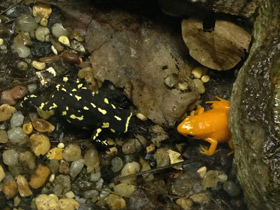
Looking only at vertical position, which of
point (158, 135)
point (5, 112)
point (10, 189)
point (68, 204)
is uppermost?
point (158, 135)

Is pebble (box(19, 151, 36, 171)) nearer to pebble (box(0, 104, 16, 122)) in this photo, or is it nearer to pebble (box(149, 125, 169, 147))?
pebble (box(0, 104, 16, 122))

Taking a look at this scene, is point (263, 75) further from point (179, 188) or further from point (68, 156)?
point (68, 156)

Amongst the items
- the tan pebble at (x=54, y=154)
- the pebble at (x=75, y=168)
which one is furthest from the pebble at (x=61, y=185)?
the tan pebble at (x=54, y=154)

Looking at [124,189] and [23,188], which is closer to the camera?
[23,188]

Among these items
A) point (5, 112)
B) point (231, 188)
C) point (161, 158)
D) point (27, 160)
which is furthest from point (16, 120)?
point (231, 188)

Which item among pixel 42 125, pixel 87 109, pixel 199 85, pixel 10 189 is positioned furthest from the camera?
pixel 199 85

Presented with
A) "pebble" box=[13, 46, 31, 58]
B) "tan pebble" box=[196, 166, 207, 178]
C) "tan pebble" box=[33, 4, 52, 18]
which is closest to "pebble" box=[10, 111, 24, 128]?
"pebble" box=[13, 46, 31, 58]

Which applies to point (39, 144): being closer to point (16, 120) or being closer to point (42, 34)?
point (16, 120)

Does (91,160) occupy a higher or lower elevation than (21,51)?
lower
